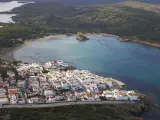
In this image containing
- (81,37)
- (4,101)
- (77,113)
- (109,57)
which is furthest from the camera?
(81,37)

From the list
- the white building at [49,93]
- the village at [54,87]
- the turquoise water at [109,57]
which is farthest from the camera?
the turquoise water at [109,57]

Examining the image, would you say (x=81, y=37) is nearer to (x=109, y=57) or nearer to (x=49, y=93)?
(x=109, y=57)

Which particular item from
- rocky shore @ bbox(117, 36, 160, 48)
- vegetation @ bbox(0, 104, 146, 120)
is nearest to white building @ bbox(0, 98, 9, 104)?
vegetation @ bbox(0, 104, 146, 120)

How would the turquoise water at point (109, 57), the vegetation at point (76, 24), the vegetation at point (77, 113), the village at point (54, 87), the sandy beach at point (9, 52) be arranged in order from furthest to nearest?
the vegetation at point (76, 24) → the sandy beach at point (9, 52) → the turquoise water at point (109, 57) → the village at point (54, 87) → the vegetation at point (77, 113)

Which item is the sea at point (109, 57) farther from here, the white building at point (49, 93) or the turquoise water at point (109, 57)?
the white building at point (49, 93)

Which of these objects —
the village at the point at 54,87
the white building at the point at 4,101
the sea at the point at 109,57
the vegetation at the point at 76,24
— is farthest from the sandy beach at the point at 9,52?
the white building at the point at 4,101

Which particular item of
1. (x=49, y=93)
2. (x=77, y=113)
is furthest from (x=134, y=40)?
(x=77, y=113)
